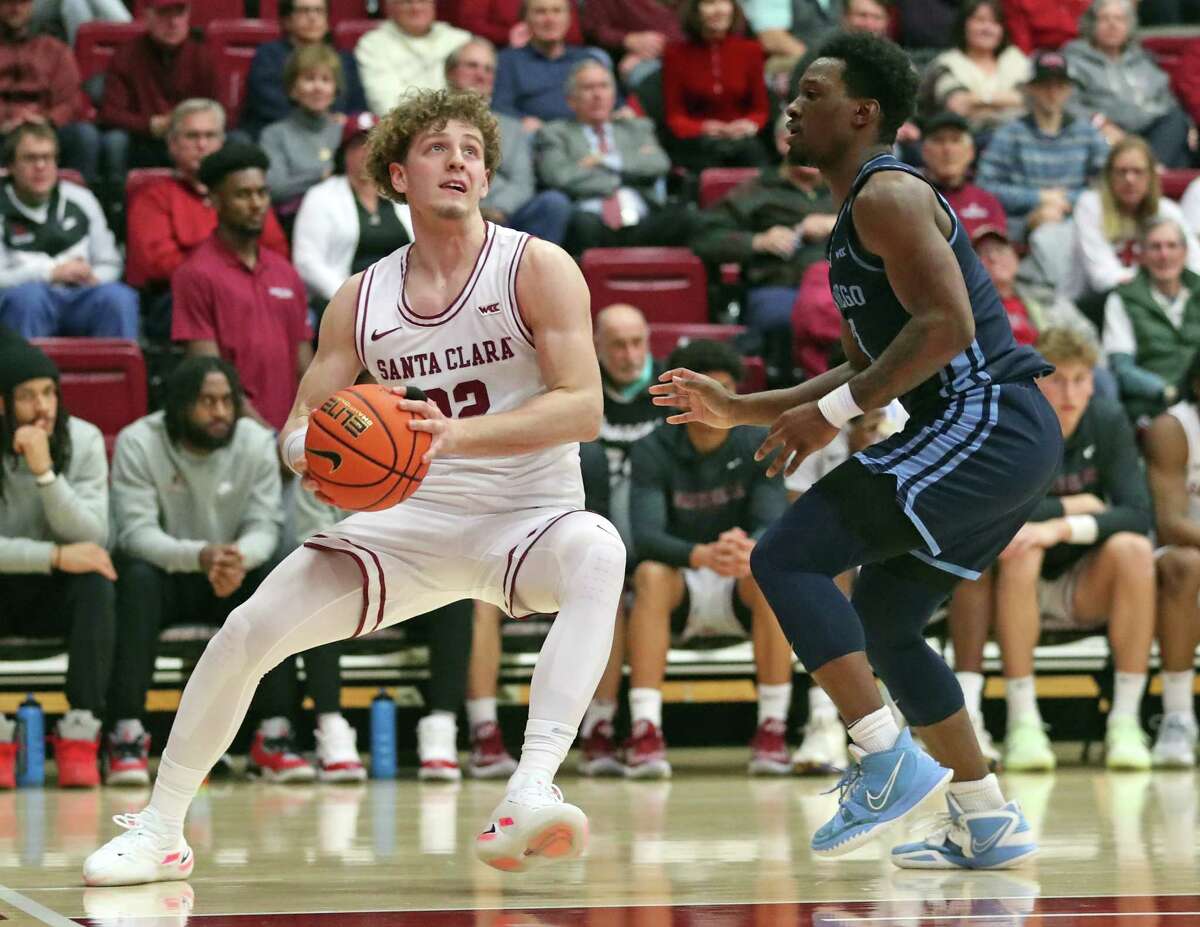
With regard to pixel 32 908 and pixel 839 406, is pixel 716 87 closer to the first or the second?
pixel 839 406

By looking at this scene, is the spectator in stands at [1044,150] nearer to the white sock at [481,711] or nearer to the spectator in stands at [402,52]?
the spectator in stands at [402,52]

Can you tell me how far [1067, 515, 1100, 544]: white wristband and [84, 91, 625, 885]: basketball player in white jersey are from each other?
12.6 feet

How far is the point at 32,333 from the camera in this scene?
28.9 ft

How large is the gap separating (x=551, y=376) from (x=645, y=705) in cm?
341

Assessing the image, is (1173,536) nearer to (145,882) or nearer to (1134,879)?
(1134,879)

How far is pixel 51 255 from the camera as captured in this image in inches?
356

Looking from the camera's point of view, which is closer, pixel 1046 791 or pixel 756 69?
pixel 1046 791

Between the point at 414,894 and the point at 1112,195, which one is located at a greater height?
the point at 1112,195

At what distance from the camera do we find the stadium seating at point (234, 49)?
35.2 ft

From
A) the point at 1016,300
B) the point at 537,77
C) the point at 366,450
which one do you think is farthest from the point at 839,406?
the point at 537,77

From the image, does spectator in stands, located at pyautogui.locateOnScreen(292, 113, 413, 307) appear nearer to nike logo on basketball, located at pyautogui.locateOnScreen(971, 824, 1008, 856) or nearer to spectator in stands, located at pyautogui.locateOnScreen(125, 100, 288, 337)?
spectator in stands, located at pyautogui.locateOnScreen(125, 100, 288, 337)

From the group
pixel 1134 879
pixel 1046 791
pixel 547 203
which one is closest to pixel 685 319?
pixel 547 203

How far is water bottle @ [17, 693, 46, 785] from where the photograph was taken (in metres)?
7.41

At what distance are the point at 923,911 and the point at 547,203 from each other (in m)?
6.31
